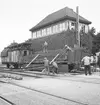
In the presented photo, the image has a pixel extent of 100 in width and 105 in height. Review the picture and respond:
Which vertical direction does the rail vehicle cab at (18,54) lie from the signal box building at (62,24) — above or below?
below

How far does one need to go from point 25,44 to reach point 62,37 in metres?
6.06

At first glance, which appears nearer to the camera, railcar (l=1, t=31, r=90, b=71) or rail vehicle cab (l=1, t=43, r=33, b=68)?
railcar (l=1, t=31, r=90, b=71)

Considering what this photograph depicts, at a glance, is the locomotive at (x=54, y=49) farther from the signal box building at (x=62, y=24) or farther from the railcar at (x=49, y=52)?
the signal box building at (x=62, y=24)

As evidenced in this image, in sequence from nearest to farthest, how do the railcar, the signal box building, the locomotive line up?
the railcar, the locomotive, the signal box building

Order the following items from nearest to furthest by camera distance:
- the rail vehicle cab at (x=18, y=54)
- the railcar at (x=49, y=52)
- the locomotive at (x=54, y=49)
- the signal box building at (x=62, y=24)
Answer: the railcar at (x=49, y=52) < the locomotive at (x=54, y=49) < the rail vehicle cab at (x=18, y=54) < the signal box building at (x=62, y=24)

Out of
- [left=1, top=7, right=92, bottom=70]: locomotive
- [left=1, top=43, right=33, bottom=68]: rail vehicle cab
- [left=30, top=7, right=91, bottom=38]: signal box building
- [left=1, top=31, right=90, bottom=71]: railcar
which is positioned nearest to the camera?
[left=1, top=31, right=90, bottom=71]: railcar

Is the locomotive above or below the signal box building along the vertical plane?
below

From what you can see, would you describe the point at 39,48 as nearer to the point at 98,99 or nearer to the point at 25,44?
the point at 25,44

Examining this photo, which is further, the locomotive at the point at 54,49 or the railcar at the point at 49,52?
the locomotive at the point at 54,49

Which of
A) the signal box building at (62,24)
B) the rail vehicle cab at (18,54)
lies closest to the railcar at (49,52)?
the rail vehicle cab at (18,54)

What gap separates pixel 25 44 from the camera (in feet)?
89.8

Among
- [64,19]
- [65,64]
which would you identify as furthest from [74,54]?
[64,19]

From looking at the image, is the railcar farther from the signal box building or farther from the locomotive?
the signal box building

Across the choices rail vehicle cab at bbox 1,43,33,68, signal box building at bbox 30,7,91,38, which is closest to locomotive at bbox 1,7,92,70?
rail vehicle cab at bbox 1,43,33,68
